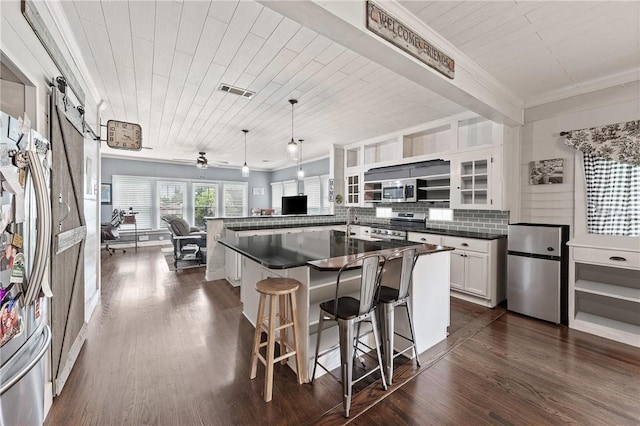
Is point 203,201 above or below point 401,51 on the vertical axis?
below

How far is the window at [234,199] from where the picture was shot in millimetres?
9552

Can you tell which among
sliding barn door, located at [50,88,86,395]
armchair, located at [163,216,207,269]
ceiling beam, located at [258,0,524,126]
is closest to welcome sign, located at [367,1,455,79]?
ceiling beam, located at [258,0,524,126]

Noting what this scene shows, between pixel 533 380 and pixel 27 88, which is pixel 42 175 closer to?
pixel 27 88

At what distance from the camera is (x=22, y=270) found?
51.7 inches

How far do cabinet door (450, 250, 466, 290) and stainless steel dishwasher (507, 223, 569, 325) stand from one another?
20.2 inches

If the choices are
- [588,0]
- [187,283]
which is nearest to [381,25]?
[588,0]

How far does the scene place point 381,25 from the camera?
173 centimetres

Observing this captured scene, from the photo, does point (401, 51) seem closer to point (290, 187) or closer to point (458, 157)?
point (458, 157)

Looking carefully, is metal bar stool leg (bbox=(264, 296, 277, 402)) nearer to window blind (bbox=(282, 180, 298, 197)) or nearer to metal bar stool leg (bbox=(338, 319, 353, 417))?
metal bar stool leg (bbox=(338, 319, 353, 417))

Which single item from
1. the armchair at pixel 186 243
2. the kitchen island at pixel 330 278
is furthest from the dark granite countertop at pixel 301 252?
the armchair at pixel 186 243

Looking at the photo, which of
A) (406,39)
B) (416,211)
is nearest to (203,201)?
(416,211)

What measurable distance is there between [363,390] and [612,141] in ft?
11.5

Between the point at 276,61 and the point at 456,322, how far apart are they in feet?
10.7

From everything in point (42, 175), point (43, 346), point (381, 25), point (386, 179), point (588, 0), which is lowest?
point (43, 346)
